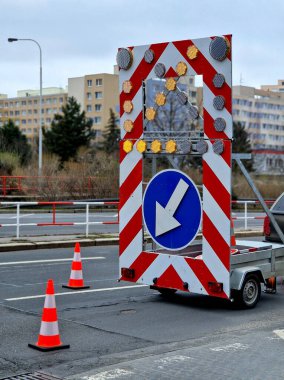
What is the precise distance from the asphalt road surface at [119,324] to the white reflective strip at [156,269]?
37 centimetres

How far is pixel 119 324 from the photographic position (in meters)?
8.61

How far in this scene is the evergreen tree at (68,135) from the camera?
75.3 m

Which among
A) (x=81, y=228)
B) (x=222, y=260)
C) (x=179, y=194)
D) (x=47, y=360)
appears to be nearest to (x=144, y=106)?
(x=179, y=194)

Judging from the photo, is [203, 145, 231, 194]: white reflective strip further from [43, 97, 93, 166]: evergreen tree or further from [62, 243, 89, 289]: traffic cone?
[43, 97, 93, 166]: evergreen tree

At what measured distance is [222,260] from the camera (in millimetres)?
9133

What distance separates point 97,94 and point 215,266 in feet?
425

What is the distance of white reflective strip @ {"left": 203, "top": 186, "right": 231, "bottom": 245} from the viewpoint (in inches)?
356

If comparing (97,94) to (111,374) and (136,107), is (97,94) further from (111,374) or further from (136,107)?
(111,374)

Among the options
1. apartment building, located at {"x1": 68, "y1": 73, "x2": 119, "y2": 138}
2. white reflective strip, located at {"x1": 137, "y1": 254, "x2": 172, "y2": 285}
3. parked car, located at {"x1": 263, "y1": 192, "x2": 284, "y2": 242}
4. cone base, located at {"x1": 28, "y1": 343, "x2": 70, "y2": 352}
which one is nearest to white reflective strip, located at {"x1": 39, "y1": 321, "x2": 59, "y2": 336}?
cone base, located at {"x1": 28, "y1": 343, "x2": 70, "y2": 352}

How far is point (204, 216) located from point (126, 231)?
1.45 metres

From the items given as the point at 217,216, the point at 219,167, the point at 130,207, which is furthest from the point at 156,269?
the point at 219,167

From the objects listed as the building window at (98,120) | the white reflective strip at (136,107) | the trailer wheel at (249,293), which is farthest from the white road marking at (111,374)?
the building window at (98,120)

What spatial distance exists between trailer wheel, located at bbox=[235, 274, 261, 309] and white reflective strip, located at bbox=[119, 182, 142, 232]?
1.88m

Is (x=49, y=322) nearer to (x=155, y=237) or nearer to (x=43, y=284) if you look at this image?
(x=155, y=237)
